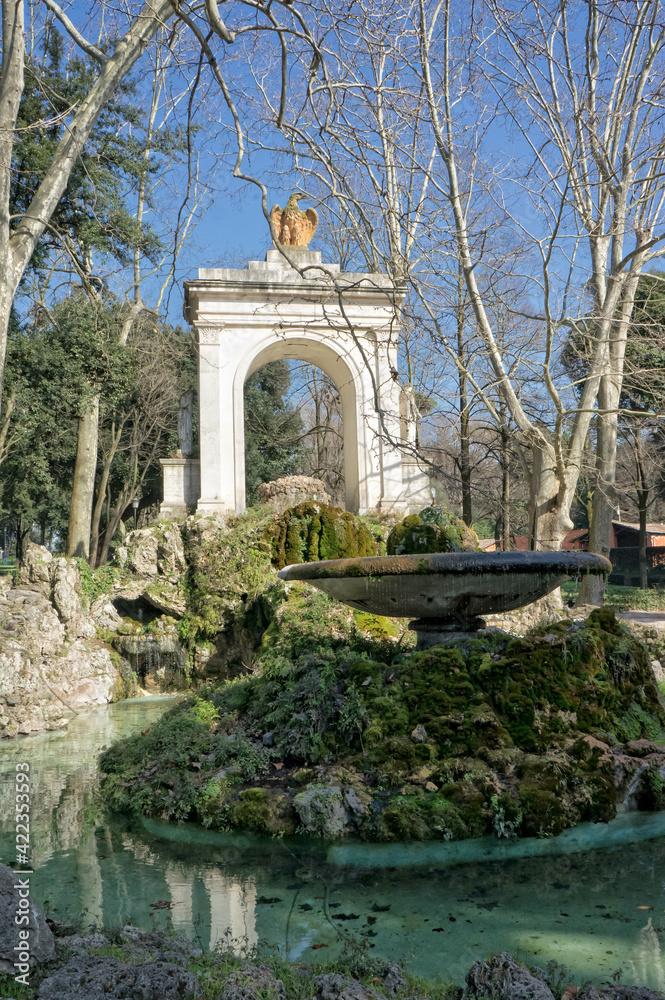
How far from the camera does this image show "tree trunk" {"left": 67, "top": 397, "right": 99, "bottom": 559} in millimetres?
16625

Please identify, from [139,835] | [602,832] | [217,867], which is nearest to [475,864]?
[602,832]

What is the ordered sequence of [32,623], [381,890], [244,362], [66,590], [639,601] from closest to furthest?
[381,890] < [32,623] < [66,590] < [244,362] < [639,601]

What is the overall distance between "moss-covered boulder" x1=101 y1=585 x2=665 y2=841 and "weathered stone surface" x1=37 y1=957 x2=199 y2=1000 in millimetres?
2218

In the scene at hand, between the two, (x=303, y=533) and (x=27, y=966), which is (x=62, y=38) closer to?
(x=303, y=533)

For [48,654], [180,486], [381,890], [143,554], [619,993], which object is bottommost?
[381,890]

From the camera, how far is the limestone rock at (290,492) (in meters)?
14.4

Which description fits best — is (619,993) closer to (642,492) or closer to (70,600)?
(70,600)

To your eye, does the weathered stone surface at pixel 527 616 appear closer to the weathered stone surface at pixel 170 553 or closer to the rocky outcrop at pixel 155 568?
the rocky outcrop at pixel 155 568

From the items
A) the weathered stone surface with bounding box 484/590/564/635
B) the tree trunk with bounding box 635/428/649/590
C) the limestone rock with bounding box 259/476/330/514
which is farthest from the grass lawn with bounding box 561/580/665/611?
the limestone rock with bounding box 259/476/330/514

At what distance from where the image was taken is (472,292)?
29.4 feet

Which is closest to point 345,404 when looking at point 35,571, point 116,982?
point 35,571

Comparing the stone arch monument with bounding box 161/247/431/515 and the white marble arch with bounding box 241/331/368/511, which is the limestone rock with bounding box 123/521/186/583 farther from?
the white marble arch with bounding box 241/331/368/511

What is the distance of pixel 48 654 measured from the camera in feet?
35.5

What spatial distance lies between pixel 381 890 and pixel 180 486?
11.7 metres
